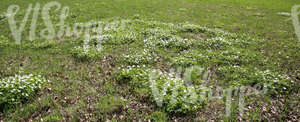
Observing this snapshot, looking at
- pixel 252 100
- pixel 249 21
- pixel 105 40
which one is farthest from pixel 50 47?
pixel 249 21

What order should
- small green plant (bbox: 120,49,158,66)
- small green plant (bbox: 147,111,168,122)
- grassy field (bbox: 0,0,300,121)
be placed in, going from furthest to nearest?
1. small green plant (bbox: 120,49,158,66)
2. grassy field (bbox: 0,0,300,121)
3. small green plant (bbox: 147,111,168,122)

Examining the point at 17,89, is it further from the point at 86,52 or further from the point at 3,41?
the point at 3,41

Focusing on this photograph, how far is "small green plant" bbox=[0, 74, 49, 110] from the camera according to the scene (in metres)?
6.24

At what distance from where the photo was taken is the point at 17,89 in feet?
21.4

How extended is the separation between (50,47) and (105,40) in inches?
134

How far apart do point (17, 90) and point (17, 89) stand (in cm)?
4

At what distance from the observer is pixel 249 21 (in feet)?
66.0

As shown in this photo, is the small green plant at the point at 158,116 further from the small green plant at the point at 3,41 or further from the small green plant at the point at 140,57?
the small green plant at the point at 3,41

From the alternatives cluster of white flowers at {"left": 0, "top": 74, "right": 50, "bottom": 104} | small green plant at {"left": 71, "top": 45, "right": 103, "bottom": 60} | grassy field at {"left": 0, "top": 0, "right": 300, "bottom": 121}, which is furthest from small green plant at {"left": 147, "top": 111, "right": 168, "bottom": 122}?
small green plant at {"left": 71, "top": 45, "right": 103, "bottom": 60}

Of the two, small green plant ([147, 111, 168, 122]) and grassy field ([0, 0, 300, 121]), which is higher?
grassy field ([0, 0, 300, 121])

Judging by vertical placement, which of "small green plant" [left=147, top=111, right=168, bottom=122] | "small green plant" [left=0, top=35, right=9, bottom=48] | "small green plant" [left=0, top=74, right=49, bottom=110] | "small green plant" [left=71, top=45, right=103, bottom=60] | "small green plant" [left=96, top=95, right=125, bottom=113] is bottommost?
"small green plant" [left=147, top=111, right=168, bottom=122]

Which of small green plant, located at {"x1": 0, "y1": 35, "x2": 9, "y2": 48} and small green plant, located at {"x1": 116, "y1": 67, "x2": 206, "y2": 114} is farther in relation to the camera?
small green plant, located at {"x1": 0, "y1": 35, "x2": 9, "y2": 48}

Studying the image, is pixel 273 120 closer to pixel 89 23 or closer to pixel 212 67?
pixel 212 67

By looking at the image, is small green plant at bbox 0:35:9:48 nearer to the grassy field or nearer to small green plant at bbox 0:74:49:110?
the grassy field
